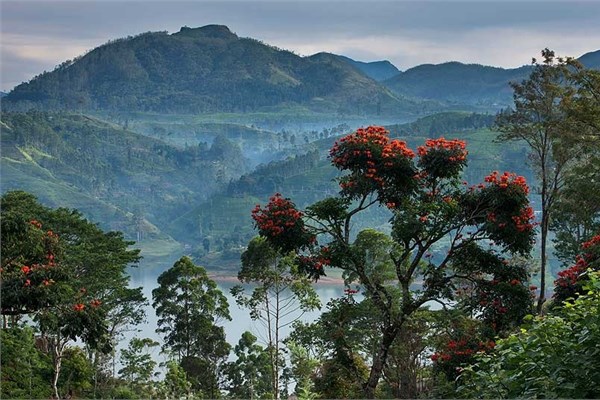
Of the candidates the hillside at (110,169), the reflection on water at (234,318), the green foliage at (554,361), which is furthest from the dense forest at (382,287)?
the hillside at (110,169)

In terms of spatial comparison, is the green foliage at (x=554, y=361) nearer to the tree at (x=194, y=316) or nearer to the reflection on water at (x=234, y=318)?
the tree at (x=194, y=316)

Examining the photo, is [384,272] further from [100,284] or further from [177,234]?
[177,234]

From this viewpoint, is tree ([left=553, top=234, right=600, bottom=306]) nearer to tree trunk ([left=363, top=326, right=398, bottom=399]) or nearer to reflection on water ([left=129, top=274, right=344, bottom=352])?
tree trunk ([left=363, top=326, right=398, bottom=399])

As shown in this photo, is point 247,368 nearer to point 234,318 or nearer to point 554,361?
point 554,361

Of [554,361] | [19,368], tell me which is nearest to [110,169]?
[19,368]

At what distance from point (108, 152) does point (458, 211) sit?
153448mm

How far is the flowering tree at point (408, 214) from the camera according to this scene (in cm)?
949

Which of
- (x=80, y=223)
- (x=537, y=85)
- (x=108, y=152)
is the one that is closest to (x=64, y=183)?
(x=108, y=152)

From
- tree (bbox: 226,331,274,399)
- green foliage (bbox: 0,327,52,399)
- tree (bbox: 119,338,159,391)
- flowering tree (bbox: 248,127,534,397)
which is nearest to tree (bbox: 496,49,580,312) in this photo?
flowering tree (bbox: 248,127,534,397)

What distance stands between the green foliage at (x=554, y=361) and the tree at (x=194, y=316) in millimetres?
20259

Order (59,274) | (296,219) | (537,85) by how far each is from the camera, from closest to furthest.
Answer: (59,274)
(296,219)
(537,85)

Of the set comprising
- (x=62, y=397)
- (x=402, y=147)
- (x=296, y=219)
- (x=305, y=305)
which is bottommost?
(x=62, y=397)

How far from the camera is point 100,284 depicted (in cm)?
2069

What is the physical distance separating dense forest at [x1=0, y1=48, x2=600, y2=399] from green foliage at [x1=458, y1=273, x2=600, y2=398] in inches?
0.4
